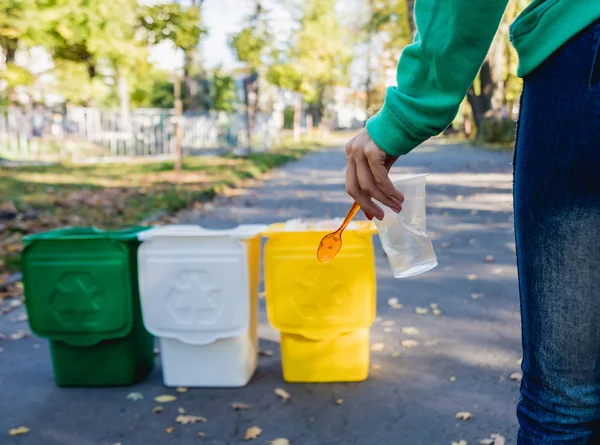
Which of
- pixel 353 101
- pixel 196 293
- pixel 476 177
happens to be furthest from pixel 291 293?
pixel 353 101

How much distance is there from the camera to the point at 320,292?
10.4ft

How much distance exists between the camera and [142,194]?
1007 cm

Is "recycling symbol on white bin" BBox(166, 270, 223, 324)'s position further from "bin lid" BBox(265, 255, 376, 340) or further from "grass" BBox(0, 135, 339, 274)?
"grass" BBox(0, 135, 339, 274)

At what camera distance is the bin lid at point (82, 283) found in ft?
10.4

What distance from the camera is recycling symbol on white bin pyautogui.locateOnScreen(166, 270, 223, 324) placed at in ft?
10.3

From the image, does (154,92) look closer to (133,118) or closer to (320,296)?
(133,118)

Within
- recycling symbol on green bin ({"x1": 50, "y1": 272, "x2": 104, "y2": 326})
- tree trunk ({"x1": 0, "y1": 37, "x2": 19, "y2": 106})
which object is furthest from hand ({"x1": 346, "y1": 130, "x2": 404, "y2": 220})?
tree trunk ({"x1": 0, "y1": 37, "x2": 19, "y2": 106})

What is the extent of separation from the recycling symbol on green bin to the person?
2.16 metres

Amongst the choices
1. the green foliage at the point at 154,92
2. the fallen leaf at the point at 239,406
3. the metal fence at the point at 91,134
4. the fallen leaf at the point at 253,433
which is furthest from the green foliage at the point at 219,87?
the fallen leaf at the point at 253,433

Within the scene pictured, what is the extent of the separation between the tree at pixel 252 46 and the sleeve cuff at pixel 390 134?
18.1 m

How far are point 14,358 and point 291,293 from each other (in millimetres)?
1693

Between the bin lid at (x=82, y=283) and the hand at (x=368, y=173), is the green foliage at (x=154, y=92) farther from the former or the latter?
the hand at (x=368, y=173)

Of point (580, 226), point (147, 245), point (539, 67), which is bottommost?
point (147, 245)

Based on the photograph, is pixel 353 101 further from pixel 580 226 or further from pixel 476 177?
pixel 580 226
